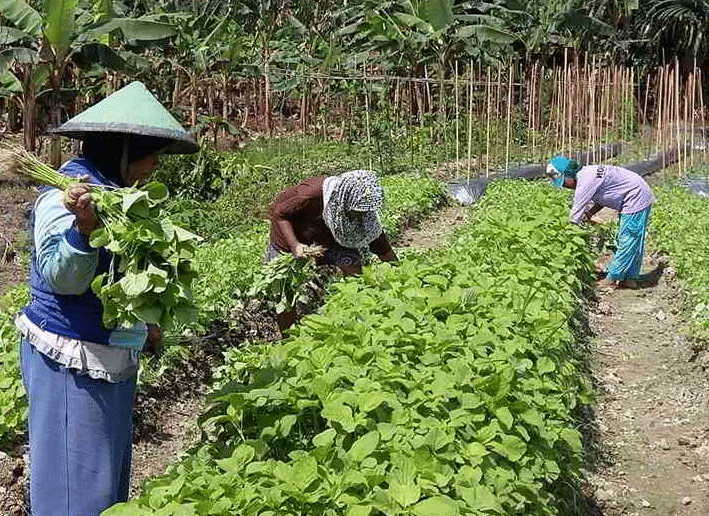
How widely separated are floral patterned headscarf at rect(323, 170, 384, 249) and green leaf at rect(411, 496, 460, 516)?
3304mm

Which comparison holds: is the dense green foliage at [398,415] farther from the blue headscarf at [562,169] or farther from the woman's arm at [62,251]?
the blue headscarf at [562,169]

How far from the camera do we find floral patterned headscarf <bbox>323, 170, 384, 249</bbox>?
5.80 metres

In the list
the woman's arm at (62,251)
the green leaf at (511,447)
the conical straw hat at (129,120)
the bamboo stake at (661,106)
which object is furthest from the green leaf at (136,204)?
the bamboo stake at (661,106)

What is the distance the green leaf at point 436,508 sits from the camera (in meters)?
2.60

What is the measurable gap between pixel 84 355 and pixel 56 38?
9.60 metres

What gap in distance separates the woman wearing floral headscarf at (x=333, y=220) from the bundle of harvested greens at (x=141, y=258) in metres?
2.98

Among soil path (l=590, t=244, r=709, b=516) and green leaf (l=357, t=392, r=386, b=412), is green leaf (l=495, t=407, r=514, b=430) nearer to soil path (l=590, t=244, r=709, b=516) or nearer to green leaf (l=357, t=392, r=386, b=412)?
green leaf (l=357, t=392, r=386, b=412)

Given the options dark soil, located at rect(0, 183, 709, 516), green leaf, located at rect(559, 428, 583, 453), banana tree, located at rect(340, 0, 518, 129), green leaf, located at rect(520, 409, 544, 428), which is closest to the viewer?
green leaf, located at rect(520, 409, 544, 428)

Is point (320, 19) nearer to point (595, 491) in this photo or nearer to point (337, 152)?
point (337, 152)

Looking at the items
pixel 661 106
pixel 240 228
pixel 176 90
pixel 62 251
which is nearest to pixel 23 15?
pixel 240 228

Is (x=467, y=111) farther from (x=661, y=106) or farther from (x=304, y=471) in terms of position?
(x=304, y=471)

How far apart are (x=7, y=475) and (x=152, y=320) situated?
2.12 meters

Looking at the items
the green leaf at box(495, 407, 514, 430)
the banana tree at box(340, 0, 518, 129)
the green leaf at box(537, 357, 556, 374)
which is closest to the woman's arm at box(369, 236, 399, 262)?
the green leaf at box(537, 357, 556, 374)

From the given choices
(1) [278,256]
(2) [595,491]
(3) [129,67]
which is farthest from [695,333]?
(3) [129,67]
